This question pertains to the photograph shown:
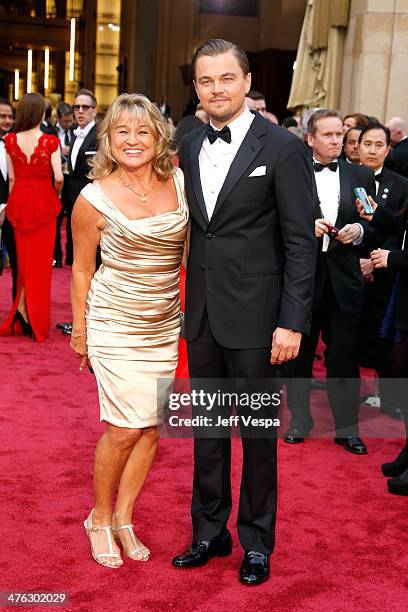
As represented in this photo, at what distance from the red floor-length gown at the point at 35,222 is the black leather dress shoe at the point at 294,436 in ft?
9.18

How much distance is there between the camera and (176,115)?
2077 centimetres

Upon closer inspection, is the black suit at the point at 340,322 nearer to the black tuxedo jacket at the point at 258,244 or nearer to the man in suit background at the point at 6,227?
the black tuxedo jacket at the point at 258,244

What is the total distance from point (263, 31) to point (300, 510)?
17.4m

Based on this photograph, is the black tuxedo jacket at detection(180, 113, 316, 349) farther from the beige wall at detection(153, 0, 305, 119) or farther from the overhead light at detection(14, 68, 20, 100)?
the overhead light at detection(14, 68, 20, 100)

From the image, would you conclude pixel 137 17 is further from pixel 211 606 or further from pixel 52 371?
pixel 211 606

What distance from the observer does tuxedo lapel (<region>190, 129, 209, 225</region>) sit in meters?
3.22

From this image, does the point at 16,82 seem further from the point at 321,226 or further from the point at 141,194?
the point at 141,194

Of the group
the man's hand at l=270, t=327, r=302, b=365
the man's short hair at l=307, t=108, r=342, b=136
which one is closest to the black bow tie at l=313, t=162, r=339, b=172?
the man's short hair at l=307, t=108, r=342, b=136

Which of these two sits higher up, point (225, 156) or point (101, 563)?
point (225, 156)

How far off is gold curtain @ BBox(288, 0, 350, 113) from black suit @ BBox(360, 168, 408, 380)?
199 inches

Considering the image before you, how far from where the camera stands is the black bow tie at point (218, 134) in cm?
319

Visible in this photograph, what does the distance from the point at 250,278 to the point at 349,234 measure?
1.72 metres

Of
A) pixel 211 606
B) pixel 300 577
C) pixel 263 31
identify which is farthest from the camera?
pixel 263 31

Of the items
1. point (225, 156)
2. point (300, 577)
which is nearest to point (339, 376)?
point (300, 577)
